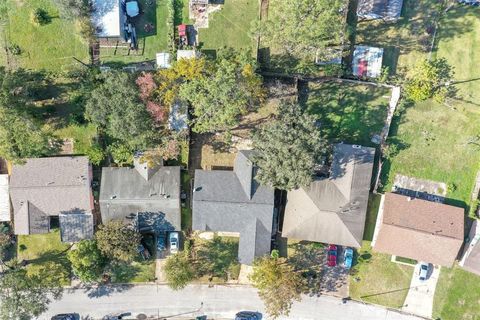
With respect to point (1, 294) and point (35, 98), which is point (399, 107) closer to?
point (35, 98)

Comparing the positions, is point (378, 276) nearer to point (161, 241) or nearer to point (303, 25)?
point (161, 241)

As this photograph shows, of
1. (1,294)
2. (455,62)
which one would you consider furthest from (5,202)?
(455,62)

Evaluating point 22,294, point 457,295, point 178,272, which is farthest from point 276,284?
point 22,294

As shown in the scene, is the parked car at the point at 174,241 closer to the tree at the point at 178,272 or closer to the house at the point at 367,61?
the tree at the point at 178,272

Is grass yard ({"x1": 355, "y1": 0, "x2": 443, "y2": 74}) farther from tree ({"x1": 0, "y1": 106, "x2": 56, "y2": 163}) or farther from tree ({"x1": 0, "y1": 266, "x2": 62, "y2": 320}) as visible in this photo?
tree ({"x1": 0, "y1": 266, "x2": 62, "y2": 320})

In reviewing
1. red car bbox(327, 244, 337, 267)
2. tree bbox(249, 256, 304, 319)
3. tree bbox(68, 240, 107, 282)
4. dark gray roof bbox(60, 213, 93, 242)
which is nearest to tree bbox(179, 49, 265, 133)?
tree bbox(249, 256, 304, 319)
